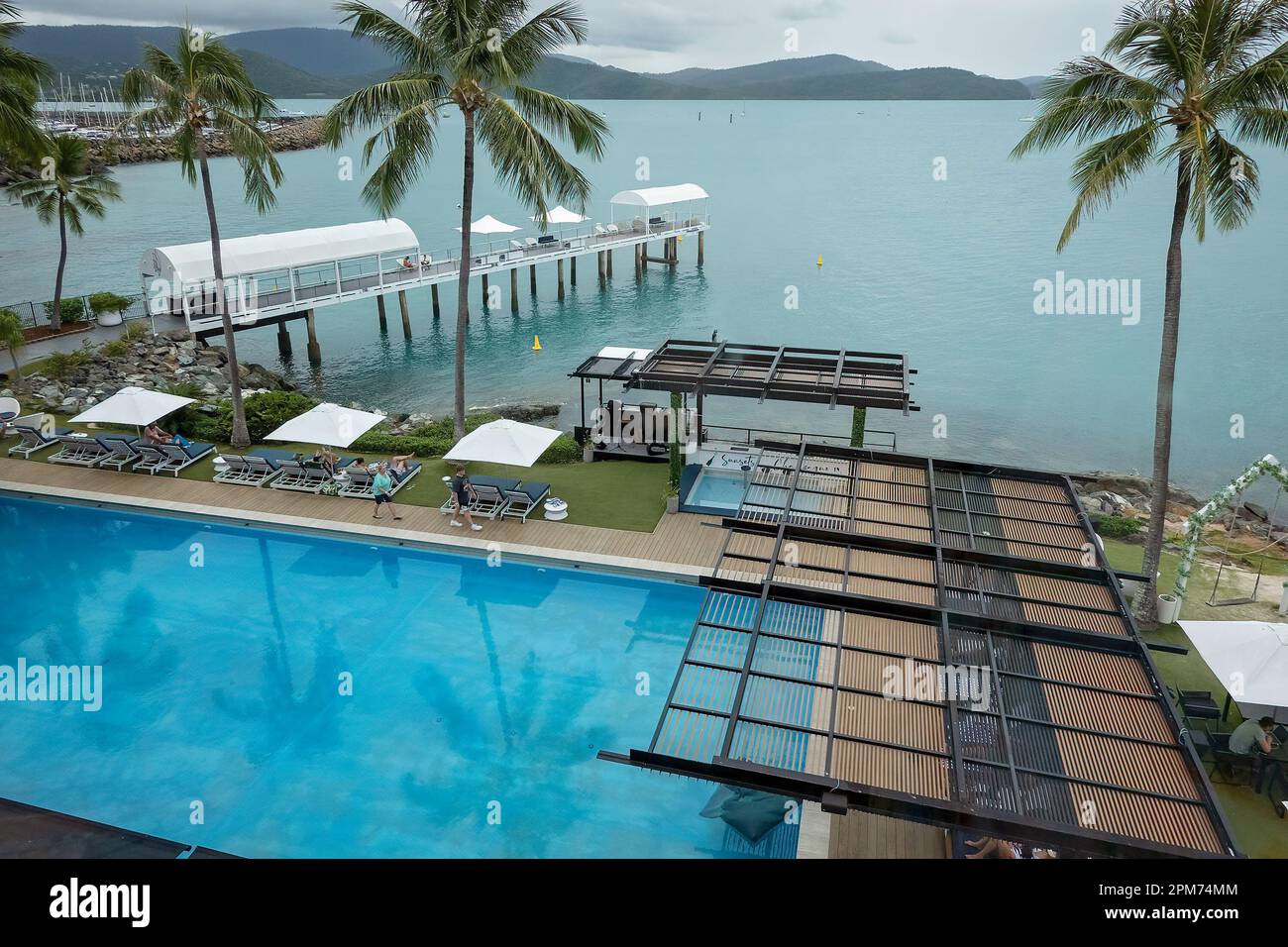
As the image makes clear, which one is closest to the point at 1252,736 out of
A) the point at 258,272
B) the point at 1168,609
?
the point at 1168,609

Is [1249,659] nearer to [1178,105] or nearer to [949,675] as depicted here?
[949,675]

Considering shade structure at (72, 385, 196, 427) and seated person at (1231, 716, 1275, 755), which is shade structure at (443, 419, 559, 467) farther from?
seated person at (1231, 716, 1275, 755)

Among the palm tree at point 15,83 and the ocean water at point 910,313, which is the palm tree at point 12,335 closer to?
the palm tree at point 15,83

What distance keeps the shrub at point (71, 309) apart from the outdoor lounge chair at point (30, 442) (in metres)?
14.0

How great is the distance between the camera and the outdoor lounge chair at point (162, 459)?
2295cm

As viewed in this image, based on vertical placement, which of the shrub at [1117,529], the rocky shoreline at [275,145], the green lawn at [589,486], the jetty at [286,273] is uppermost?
the rocky shoreline at [275,145]

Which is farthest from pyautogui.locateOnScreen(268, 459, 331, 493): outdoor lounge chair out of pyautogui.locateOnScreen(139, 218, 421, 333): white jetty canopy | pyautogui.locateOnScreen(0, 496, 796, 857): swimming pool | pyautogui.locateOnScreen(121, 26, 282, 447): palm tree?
pyautogui.locateOnScreen(139, 218, 421, 333): white jetty canopy

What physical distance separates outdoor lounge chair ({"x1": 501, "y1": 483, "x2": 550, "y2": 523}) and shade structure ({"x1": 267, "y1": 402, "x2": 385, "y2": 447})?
4218 mm

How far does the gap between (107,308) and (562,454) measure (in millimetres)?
23733

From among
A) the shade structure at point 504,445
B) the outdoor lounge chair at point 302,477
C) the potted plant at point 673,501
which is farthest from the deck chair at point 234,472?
the potted plant at point 673,501

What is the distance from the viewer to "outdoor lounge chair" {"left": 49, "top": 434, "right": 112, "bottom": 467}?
23.5m

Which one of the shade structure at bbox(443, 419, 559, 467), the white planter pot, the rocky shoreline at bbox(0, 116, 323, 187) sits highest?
the rocky shoreline at bbox(0, 116, 323, 187)

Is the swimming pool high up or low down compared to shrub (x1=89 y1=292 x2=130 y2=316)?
down
